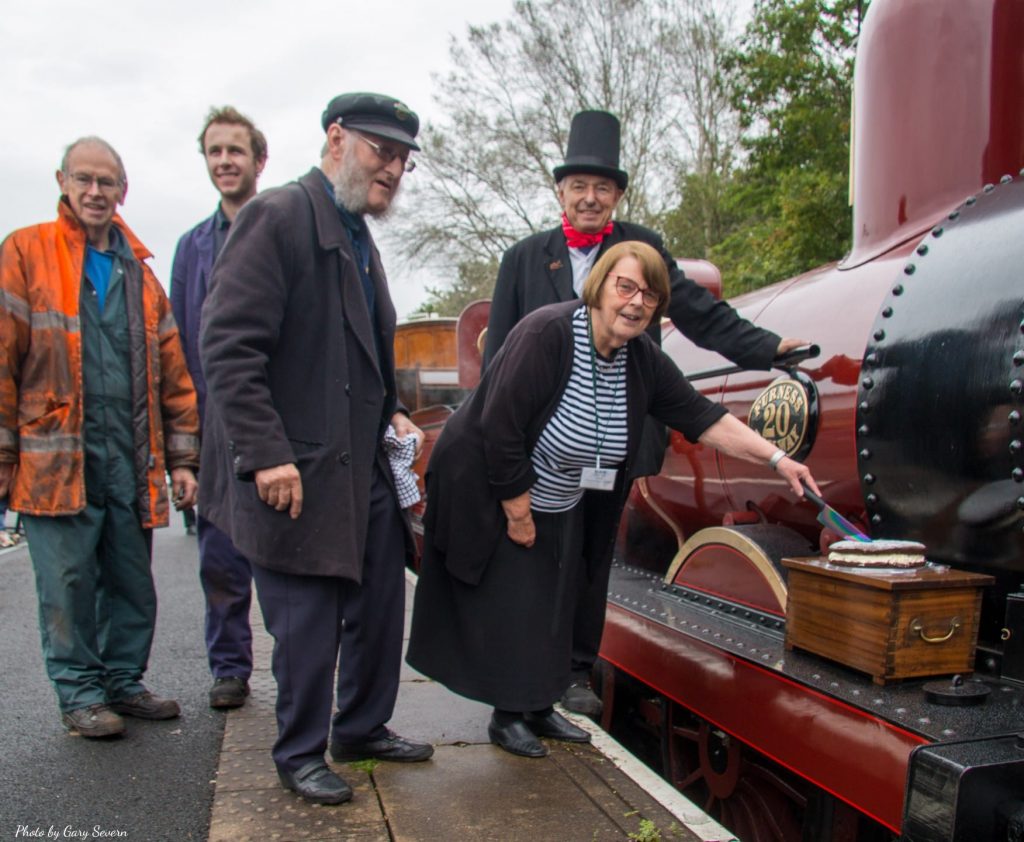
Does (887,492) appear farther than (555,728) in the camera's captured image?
No

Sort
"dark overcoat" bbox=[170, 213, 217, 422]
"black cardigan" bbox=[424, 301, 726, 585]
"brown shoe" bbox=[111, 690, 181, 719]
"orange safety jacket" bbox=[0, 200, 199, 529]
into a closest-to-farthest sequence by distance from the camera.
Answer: "black cardigan" bbox=[424, 301, 726, 585] → "orange safety jacket" bbox=[0, 200, 199, 529] → "brown shoe" bbox=[111, 690, 181, 719] → "dark overcoat" bbox=[170, 213, 217, 422]

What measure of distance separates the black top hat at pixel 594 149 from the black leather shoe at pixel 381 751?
6.23 ft

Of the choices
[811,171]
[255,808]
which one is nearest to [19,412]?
[255,808]

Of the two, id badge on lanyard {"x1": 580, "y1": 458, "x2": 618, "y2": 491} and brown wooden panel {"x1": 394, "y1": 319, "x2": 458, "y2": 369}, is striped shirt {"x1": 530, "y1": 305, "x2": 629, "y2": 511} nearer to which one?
id badge on lanyard {"x1": 580, "y1": 458, "x2": 618, "y2": 491}

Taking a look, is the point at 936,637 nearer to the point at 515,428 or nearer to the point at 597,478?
the point at 597,478

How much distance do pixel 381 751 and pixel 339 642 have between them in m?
0.32

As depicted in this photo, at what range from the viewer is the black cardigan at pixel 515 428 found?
2.63 metres

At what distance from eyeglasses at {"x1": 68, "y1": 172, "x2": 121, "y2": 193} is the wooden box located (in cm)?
240

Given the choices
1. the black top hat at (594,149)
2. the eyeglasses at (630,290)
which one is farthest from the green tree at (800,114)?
the eyeglasses at (630,290)

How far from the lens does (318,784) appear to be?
2342 millimetres

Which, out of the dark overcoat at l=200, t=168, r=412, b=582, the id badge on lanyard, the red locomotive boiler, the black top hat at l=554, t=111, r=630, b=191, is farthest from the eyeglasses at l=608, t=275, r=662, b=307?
the black top hat at l=554, t=111, r=630, b=191

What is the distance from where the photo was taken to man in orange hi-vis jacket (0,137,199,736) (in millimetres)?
2916

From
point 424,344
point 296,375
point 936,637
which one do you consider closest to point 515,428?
point 296,375

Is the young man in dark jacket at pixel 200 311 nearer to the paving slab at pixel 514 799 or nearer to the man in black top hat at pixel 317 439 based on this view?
the man in black top hat at pixel 317 439
